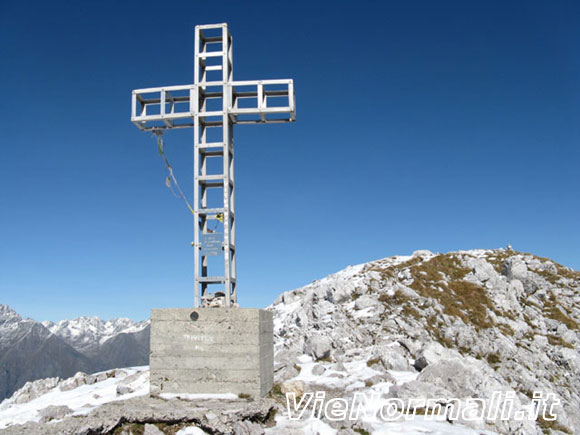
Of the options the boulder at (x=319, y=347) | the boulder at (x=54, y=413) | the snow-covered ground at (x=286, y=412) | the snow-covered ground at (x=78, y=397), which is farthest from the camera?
the boulder at (x=319, y=347)

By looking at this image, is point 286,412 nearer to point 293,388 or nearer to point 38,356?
point 293,388

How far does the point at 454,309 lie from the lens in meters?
29.8

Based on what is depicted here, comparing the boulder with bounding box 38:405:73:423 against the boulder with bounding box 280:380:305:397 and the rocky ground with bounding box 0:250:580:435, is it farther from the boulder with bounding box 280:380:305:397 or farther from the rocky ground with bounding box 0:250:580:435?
the boulder with bounding box 280:380:305:397

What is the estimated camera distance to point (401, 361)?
67.2 feet

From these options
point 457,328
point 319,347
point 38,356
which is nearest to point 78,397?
point 319,347

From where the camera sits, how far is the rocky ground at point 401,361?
1147 cm

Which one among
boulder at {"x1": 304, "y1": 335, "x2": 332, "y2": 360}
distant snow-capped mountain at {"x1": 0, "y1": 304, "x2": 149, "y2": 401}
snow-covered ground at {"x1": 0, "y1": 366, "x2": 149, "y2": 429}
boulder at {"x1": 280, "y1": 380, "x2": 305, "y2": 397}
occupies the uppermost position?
boulder at {"x1": 304, "y1": 335, "x2": 332, "y2": 360}

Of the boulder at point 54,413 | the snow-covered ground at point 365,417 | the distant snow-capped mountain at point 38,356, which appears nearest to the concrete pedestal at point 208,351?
the snow-covered ground at point 365,417

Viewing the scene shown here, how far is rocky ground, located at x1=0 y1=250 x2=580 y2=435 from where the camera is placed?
1147 centimetres

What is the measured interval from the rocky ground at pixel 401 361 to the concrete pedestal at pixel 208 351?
49 cm

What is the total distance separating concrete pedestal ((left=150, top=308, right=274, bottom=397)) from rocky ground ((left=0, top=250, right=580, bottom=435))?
0.49 meters

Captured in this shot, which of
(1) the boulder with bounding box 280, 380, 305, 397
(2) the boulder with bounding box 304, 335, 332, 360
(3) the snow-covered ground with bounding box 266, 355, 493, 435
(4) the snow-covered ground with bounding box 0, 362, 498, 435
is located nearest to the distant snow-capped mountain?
(4) the snow-covered ground with bounding box 0, 362, 498, 435

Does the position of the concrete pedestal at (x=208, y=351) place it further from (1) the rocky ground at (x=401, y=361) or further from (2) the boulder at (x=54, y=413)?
(2) the boulder at (x=54, y=413)

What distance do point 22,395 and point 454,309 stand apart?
2701cm
